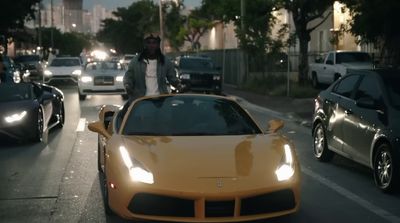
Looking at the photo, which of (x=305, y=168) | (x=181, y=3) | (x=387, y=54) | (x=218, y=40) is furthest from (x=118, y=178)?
(x=181, y=3)

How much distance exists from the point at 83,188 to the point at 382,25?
553 inches

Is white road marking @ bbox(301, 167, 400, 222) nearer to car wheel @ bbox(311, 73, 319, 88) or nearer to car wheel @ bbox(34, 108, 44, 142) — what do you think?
car wheel @ bbox(34, 108, 44, 142)

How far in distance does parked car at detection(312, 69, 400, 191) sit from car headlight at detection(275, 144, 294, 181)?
1752 millimetres

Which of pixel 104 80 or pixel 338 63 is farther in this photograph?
pixel 338 63

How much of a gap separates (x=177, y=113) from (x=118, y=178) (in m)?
1.35

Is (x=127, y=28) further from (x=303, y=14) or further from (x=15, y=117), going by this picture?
(x=15, y=117)

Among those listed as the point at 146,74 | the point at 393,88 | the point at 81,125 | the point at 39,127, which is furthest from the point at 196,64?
the point at 393,88

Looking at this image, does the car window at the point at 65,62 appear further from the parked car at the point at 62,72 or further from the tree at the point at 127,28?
the tree at the point at 127,28

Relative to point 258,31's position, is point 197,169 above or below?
below

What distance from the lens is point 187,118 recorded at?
6891mm

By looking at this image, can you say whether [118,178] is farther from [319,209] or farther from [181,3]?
[181,3]

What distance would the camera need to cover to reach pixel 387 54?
2119 cm

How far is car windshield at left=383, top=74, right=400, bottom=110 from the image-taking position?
26.1 feet

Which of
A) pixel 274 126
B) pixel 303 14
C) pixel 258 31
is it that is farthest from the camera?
pixel 258 31
